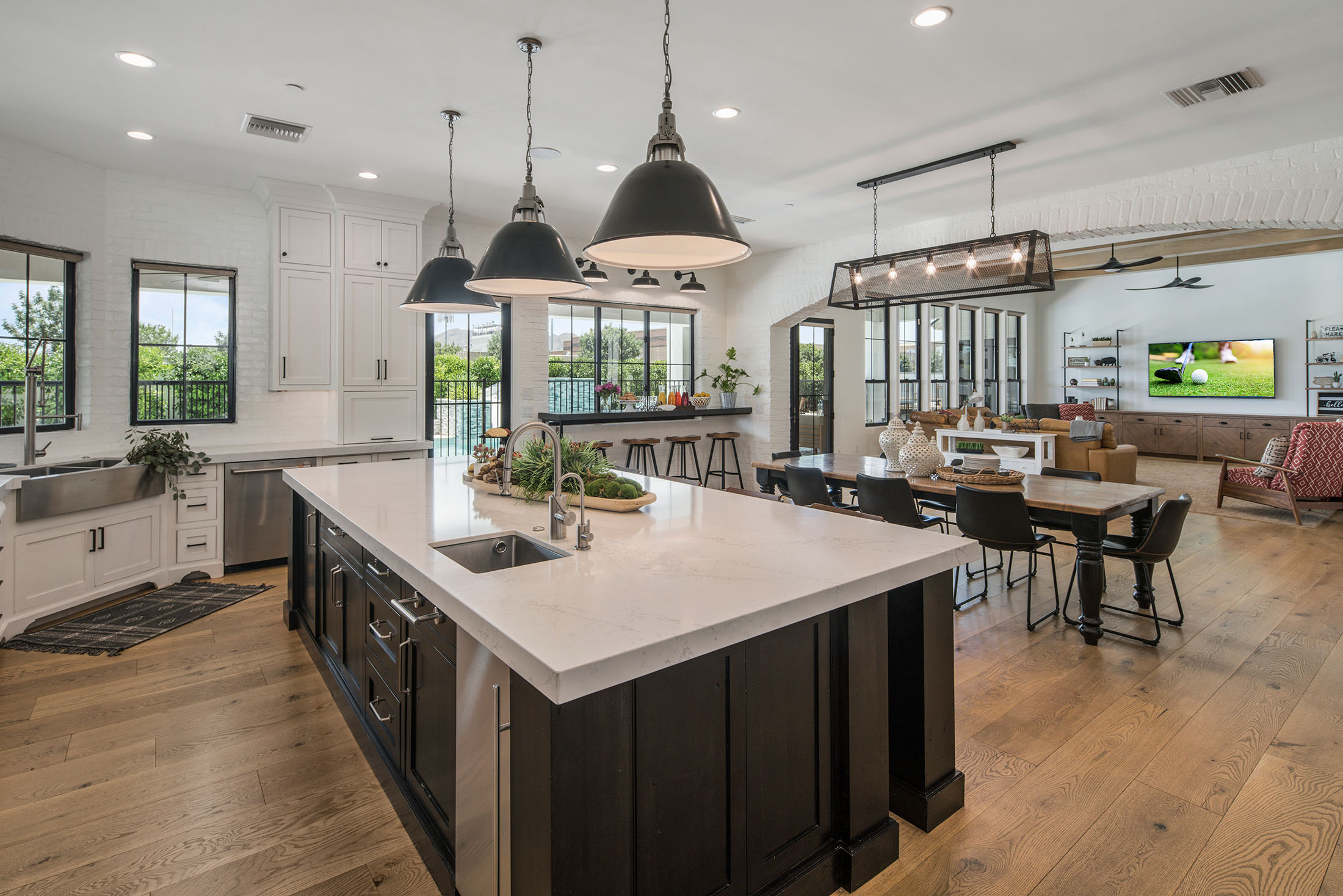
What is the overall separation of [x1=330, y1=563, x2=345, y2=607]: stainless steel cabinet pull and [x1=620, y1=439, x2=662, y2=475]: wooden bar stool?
4795 mm

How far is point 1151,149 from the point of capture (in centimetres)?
455

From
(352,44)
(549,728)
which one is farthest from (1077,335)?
(549,728)

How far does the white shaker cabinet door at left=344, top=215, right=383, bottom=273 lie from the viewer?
5379 mm

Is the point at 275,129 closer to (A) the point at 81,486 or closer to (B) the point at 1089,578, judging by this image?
(A) the point at 81,486

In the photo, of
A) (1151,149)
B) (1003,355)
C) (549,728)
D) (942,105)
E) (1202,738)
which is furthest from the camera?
(1003,355)

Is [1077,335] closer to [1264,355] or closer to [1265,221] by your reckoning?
[1264,355]

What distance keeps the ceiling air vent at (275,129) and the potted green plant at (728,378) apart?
5182 millimetres

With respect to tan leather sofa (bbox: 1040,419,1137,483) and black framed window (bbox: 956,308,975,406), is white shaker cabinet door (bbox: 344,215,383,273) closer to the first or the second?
tan leather sofa (bbox: 1040,419,1137,483)

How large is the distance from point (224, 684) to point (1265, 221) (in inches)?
272

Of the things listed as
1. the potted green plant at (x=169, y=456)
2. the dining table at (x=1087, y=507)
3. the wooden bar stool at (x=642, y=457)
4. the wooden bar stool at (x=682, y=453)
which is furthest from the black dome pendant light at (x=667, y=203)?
the wooden bar stool at (x=682, y=453)

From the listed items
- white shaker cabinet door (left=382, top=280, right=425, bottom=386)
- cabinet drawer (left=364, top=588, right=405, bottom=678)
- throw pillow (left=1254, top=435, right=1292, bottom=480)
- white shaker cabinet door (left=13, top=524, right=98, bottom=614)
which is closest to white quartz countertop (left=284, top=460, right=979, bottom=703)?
cabinet drawer (left=364, top=588, right=405, bottom=678)

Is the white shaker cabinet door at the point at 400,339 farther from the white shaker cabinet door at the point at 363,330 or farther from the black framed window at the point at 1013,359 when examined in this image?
the black framed window at the point at 1013,359

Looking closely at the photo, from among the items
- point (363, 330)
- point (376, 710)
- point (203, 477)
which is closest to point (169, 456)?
point (203, 477)

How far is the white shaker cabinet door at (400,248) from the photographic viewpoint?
18.2 feet
